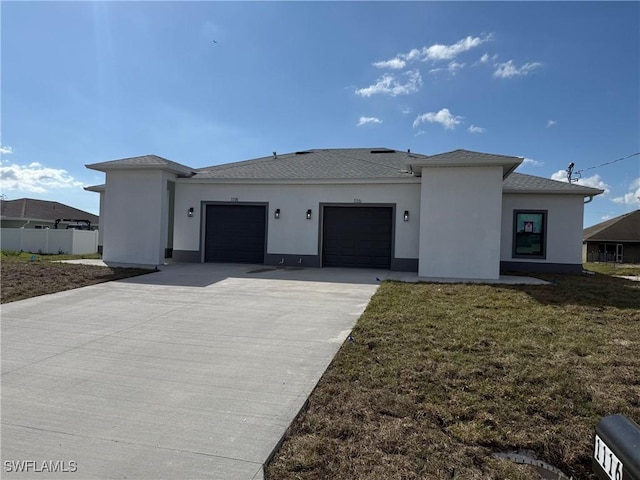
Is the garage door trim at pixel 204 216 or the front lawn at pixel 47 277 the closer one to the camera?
the front lawn at pixel 47 277

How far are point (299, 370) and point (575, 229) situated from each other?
43.0 ft

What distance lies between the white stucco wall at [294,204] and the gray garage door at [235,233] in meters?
0.36

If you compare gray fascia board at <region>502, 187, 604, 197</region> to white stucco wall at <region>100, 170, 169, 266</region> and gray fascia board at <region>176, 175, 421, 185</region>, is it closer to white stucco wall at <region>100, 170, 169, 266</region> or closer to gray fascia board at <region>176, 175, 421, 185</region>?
gray fascia board at <region>176, 175, 421, 185</region>

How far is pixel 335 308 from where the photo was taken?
22.7 ft

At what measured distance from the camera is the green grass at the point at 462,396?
2525mm

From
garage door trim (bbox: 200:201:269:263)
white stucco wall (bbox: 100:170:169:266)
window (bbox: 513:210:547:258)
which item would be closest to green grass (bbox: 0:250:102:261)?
white stucco wall (bbox: 100:170:169:266)

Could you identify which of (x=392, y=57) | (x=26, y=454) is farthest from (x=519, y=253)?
(x=26, y=454)

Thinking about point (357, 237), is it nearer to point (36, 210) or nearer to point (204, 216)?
point (204, 216)

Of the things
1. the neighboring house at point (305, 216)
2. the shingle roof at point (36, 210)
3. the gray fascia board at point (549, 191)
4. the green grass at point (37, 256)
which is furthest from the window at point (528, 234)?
the shingle roof at point (36, 210)

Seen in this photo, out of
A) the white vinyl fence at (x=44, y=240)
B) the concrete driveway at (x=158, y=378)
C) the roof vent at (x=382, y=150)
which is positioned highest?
the roof vent at (x=382, y=150)

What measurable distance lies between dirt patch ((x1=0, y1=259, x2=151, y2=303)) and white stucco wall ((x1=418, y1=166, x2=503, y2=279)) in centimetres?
846

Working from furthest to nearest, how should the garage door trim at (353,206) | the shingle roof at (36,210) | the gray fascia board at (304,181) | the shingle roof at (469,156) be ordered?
the shingle roof at (36,210) → the garage door trim at (353,206) → the gray fascia board at (304,181) → the shingle roof at (469,156)

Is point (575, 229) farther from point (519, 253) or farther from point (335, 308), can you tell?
point (335, 308)

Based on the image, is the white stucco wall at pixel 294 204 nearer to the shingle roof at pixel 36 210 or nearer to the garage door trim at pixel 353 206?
the garage door trim at pixel 353 206
